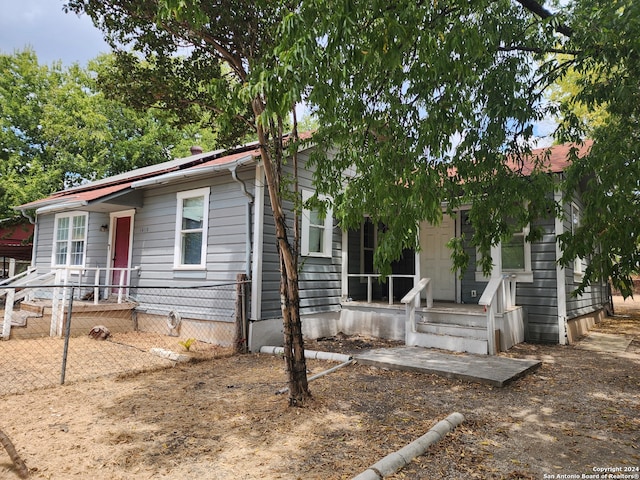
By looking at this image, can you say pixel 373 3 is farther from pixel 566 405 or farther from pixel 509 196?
pixel 566 405

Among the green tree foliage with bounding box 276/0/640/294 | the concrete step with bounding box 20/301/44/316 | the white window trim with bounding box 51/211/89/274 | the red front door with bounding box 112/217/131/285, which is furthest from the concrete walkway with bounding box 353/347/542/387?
the white window trim with bounding box 51/211/89/274

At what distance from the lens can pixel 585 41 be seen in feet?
12.8

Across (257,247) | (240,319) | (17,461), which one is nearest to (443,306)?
(257,247)

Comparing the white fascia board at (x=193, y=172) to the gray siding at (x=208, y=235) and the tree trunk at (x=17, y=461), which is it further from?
the tree trunk at (x=17, y=461)

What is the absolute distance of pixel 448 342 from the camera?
7195 mm

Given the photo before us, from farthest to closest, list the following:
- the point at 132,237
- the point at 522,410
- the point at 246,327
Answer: the point at 132,237 → the point at 246,327 → the point at 522,410

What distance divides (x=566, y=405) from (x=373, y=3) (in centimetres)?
458

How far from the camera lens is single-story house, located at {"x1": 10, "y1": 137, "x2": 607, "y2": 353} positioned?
7.42m

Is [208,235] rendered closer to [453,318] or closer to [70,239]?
[453,318]

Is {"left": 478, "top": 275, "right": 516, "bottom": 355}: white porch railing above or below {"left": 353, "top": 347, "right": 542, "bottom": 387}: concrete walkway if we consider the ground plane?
above

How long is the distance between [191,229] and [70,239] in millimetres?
5242

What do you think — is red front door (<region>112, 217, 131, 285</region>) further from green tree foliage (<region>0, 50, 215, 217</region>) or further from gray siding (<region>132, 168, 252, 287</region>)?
green tree foliage (<region>0, 50, 215, 217</region>)

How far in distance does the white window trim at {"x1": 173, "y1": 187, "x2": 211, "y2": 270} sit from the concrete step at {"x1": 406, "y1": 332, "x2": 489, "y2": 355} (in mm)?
4413

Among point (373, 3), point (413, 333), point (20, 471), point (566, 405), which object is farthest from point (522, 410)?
Result: point (20, 471)
